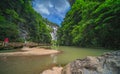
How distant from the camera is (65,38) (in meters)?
51.3

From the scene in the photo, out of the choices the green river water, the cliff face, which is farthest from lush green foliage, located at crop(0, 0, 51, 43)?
the cliff face

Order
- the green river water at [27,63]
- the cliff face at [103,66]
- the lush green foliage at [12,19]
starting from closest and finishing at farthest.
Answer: the cliff face at [103,66] → the green river water at [27,63] → the lush green foliage at [12,19]

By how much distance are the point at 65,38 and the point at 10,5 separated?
25735 millimetres

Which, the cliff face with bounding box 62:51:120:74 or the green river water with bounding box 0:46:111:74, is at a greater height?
the cliff face with bounding box 62:51:120:74

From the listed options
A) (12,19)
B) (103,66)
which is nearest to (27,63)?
(103,66)

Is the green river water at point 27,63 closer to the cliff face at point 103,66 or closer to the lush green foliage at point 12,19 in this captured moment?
the cliff face at point 103,66

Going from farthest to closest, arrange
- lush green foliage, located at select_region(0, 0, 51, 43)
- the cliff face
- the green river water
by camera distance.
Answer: lush green foliage, located at select_region(0, 0, 51, 43) < the green river water < the cliff face

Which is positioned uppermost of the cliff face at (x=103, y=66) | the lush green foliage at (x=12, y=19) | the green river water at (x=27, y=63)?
the lush green foliage at (x=12, y=19)

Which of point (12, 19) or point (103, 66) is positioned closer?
point (103, 66)

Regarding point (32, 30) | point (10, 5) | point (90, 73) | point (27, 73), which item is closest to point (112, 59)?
point (90, 73)

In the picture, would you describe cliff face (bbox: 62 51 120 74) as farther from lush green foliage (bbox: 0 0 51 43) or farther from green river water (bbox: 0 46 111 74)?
lush green foliage (bbox: 0 0 51 43)

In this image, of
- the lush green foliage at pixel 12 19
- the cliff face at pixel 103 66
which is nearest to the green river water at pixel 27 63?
the cliff face at pixel 103 66

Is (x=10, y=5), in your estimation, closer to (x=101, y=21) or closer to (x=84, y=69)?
(x=101, y=21)

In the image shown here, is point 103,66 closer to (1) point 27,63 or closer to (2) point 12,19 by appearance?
(1) point 27,63
